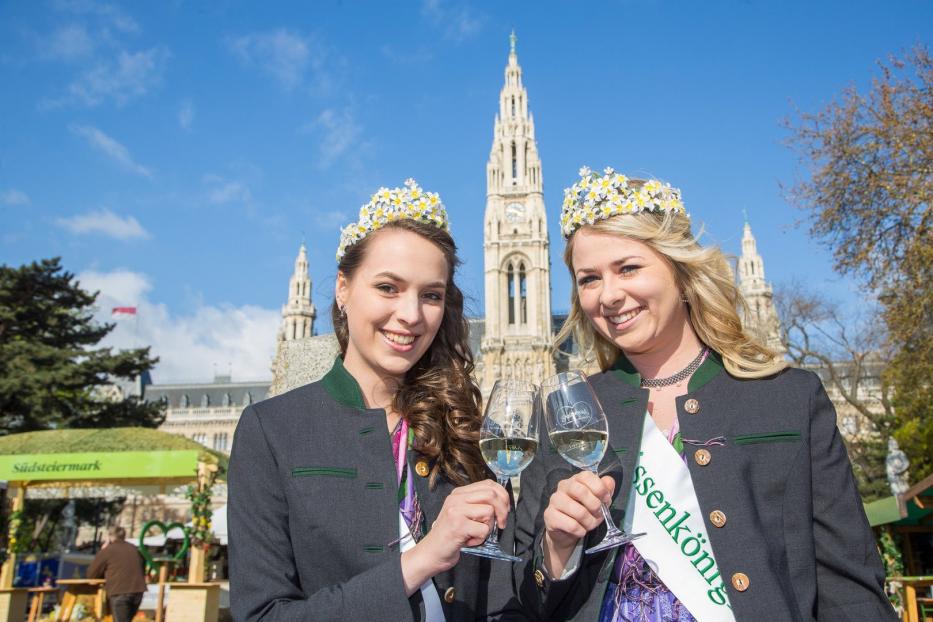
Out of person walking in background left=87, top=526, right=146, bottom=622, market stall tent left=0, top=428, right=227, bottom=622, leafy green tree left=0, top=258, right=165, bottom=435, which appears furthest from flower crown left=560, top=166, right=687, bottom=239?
leafy green tree left=0, top=258, right=165, bottom=435

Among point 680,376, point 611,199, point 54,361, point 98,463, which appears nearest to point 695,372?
point 680,376

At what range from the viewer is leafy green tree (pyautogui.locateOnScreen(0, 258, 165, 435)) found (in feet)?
77.7

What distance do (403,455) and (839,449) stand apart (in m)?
1.30

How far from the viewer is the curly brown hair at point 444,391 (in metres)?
2.25

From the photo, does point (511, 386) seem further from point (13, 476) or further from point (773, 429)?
point (13, 476)

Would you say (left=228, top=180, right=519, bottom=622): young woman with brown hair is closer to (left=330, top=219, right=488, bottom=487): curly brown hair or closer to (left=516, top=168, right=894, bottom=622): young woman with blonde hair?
(left=330, top=219, right=488, bottom=487): curly brown hair

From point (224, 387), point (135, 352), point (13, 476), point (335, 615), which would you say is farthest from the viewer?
point (224, 387)

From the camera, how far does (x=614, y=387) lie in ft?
8.06

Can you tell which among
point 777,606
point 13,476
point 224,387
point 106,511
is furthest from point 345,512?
point 224,387

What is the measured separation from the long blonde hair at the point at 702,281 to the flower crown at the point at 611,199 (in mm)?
24

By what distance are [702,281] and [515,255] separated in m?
48.7

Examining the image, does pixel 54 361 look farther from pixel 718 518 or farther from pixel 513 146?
pixel 513 146

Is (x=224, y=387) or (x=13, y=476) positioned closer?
(x=13, y=476)

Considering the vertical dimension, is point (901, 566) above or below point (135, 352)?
below
